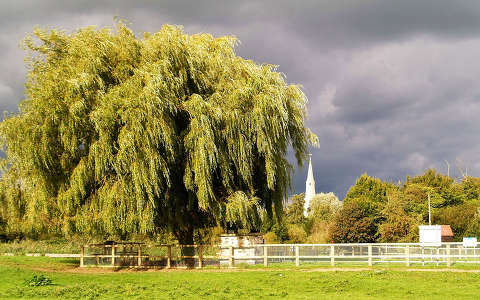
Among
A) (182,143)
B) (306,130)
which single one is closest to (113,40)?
(182,143)

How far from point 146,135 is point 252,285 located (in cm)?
874

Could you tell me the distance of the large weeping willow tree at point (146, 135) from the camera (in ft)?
80.3

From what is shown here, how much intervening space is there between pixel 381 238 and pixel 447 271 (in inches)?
1713

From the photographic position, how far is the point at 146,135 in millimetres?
24125

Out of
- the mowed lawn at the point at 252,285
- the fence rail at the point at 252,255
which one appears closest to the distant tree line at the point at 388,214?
the fence rail at the point at 252,255

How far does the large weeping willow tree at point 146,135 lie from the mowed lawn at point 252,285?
3.09 metres

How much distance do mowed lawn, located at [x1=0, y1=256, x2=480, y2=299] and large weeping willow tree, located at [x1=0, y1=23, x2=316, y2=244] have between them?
3.09m

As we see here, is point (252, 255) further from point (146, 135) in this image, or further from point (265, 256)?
point (146, 135)

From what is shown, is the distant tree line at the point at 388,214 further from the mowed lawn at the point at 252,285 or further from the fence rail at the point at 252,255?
the mowed lawn at the point at 252,285

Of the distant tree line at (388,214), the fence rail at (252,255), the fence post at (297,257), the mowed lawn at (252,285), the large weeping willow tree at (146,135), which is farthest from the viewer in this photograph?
the distant tree line at (388,214)

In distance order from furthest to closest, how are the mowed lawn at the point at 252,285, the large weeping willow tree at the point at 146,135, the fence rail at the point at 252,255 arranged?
the fence rail at the point at 252,255 < the large weeping willow tree at the point at 146,135 < the mowed lawn at the point at 252,285

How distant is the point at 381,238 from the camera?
6594 centimetres

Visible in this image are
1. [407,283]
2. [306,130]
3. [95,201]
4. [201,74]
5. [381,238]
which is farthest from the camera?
[381,238]

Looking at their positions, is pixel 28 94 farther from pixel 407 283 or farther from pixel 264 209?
pixel 407 283
